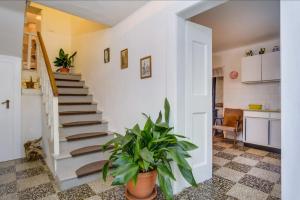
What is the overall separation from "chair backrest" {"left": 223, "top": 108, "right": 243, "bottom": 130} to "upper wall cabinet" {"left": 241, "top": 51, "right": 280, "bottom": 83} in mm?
793

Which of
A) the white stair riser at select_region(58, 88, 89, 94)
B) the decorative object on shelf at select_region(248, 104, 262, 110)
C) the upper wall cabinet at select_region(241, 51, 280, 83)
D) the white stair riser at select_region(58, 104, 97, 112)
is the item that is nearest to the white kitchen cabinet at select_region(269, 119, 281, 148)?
the decorative object on shelf at select_region(248, 104, 262, 110)

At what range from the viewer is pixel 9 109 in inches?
126

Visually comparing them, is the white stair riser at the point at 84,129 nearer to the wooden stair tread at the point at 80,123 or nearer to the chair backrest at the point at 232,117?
the wooden stair tread at the point at 80,123

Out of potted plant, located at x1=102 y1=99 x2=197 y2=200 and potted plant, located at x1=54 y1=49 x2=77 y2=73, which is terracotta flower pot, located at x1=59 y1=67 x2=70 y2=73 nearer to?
potted plant, located at x1=54 y1=49 x2=77 y2=73

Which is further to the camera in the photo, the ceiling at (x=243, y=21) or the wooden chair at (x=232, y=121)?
the wooden chair at (x=232, y=121)

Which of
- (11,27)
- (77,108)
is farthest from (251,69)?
(11,27)

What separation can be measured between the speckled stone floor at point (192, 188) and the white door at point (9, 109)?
0.86ft

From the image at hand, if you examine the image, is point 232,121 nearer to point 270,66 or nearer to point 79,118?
point 270,66

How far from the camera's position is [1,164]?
2.94 meters

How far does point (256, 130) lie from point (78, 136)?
12.0 feet

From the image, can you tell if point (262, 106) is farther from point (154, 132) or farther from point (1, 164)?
point (1, 164)

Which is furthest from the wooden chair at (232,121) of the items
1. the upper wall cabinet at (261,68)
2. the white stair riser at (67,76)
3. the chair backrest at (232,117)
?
the white stair riser at (67,76)

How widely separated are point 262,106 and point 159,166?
3608mm

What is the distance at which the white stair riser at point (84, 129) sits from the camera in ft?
9.21
